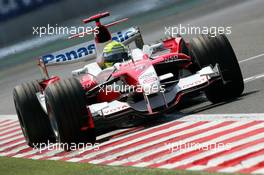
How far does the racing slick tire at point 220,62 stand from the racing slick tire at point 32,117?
8.10 feet

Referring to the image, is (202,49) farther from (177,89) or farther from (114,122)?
(114,122)

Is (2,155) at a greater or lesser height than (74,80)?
lesser

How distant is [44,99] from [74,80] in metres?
1.13

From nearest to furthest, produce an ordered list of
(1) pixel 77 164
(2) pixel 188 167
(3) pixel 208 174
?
1. (3) pixel 208 174
2. (2) pixel 188 167
3. (1) pixel 77 164

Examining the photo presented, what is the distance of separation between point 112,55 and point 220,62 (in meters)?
2.04

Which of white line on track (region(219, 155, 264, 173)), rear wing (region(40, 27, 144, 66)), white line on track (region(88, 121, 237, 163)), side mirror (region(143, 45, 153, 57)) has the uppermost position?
rear wing (region(40, 27, 144, 66))

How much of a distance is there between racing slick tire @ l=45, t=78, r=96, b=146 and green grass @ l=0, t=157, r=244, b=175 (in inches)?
21.4

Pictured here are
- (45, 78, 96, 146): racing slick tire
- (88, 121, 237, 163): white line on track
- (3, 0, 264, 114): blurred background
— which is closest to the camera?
(88, 121, 237, 163): white line on track

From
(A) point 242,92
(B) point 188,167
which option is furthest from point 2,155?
(B) point 188,167

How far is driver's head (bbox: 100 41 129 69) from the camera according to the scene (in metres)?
14.3

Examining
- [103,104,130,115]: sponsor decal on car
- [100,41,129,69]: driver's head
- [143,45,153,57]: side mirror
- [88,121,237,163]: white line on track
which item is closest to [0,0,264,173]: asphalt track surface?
[88,121,237,163]: white line on track

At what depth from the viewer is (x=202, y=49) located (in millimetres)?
13156

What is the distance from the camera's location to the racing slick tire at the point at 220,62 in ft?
42.8

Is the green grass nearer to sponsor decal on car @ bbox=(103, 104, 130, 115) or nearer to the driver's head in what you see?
sponsor decal on car @ bbox=(103, 104, 130, 115)
